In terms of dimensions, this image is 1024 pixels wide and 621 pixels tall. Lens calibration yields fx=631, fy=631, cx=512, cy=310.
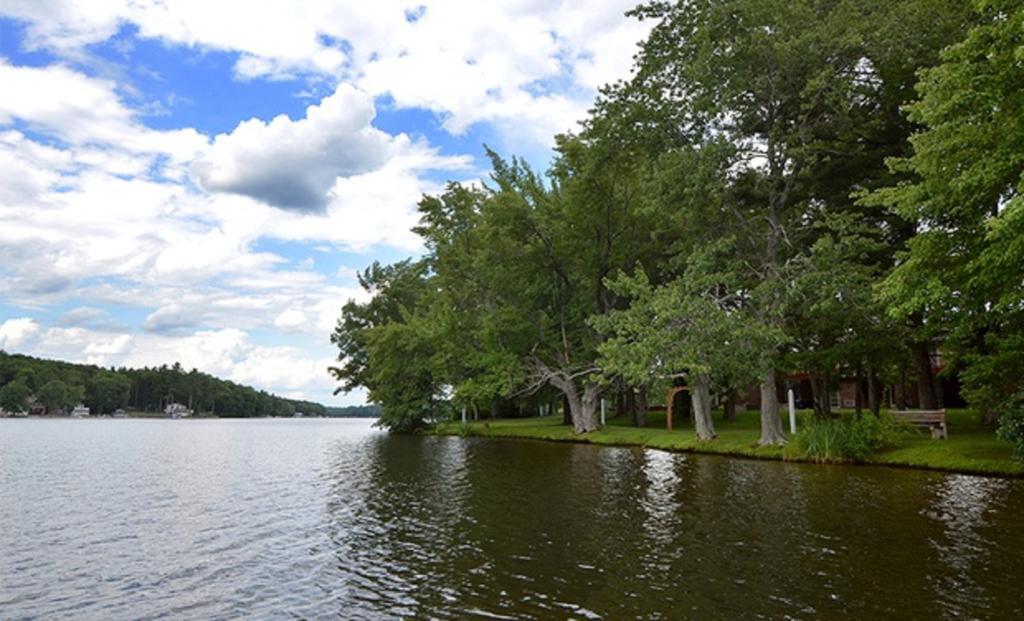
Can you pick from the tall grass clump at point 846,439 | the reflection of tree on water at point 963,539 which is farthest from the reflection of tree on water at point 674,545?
the tall grass clump at point 846,439

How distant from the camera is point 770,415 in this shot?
96.3ft

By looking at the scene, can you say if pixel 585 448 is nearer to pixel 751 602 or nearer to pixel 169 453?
pixel 169 453

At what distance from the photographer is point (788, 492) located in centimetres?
1880

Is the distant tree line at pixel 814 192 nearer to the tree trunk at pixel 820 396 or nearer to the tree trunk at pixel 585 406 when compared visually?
the tree trunk at pixel 820 396

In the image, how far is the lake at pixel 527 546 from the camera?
953cm

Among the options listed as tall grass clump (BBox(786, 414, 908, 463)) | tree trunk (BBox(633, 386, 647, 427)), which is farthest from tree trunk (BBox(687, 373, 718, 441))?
tree trunk (BBox(633, 386, 647, 427))

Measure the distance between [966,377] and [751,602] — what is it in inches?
670

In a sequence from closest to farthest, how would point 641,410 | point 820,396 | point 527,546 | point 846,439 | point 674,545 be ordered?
point 674,545 → point 527,546 → point 846,439 → point 820,396 → point 641,410

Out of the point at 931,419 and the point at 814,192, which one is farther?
the point at 814,192

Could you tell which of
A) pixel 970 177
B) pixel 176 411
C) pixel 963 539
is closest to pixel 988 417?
pixel 963 539

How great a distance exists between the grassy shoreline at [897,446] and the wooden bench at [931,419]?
46 centimetres

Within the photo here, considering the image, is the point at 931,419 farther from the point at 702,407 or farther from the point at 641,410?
the point at 641,410

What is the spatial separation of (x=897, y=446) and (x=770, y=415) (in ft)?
17.4

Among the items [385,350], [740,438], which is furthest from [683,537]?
[385,350]
